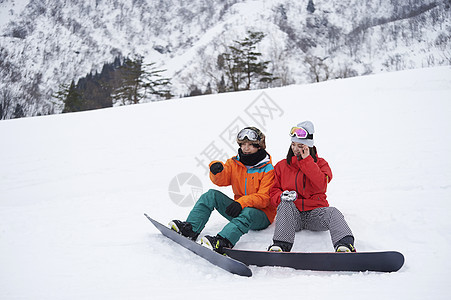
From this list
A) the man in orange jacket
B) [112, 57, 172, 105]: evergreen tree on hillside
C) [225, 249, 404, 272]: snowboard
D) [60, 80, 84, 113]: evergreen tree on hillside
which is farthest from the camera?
[60, 80, 84, 113]: evergreen tree on hillside

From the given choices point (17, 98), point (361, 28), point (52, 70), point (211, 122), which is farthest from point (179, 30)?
point (211, 122)

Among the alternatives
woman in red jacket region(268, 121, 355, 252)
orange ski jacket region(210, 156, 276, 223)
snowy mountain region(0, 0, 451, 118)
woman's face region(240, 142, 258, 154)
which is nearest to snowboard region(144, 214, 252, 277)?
woman in red jacket region(268, 121, 355, 252)

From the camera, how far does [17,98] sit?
1209 inches

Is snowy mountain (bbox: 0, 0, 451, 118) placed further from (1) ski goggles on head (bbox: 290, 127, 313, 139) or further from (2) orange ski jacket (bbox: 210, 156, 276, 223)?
(1) ski goggles on head (bbox: 290, 127, 313, 139)

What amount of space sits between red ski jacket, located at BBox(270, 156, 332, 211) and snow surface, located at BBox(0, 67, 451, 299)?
34cm

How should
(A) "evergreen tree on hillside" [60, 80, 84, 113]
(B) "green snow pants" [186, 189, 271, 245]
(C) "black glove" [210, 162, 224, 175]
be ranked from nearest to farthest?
(B) "green snow pants" [186, 189, 271, 245] < (C) "black glove" [210, 162, 224, 175] < (A) "evergreen tree on hillside" [60, 80, 84, 113]

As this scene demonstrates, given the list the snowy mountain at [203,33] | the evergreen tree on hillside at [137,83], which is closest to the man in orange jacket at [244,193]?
the evergreen tree on hillside at [137,83]

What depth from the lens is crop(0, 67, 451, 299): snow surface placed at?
2242 millimetres

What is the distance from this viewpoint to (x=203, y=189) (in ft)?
16.1

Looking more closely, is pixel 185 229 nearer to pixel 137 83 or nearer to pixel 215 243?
pixel 215 243

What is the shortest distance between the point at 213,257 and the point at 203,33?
392 ft

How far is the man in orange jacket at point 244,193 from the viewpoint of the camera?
2.79 meters

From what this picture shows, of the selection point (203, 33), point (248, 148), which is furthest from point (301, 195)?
point (203, 33)

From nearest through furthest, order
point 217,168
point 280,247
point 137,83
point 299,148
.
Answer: point 280,247, point 299,148, point 217,168, point 137,83
